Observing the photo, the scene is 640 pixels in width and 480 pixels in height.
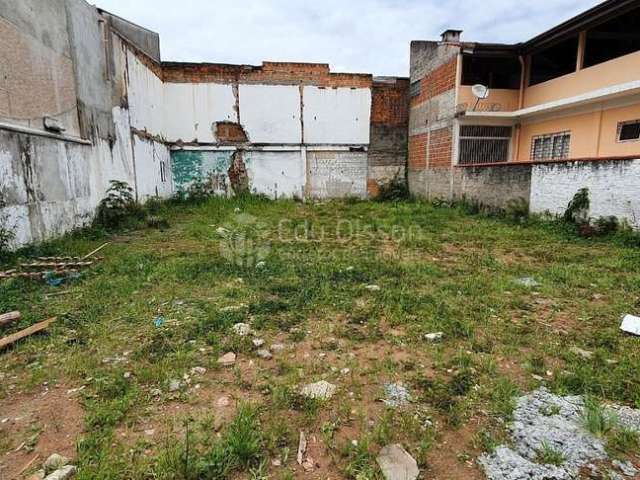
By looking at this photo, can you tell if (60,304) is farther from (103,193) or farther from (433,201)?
(433,201)

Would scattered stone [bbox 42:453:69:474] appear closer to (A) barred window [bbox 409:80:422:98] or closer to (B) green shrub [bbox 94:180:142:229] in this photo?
(B) green shrub [bbox 94:180:142:229]

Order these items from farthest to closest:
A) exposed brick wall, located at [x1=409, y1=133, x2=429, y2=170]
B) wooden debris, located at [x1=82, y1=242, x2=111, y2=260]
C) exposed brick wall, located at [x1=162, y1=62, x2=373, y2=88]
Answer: exposed brick wall, located at [x1=409, y1=133, x2=429, y2=170] < exposed brick wall, located at [x1=162, y1=62, x2=373, y2=88] < wooden debris, located at [x1=82, y1=242, x2=111, y2=260]

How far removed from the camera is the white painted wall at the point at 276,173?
12.3m

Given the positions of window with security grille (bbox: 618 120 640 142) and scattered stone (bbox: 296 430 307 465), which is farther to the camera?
window with security grille (bbox: 618 120 640 142)

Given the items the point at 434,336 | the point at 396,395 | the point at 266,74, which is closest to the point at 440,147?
the point at 266,74

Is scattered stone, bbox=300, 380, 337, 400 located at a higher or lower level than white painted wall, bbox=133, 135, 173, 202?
lower

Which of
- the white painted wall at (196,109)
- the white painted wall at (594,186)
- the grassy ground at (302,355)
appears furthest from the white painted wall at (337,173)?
the grassy ground at (302,355)

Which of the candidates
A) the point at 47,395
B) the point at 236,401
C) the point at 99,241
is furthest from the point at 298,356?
the point at 99,241

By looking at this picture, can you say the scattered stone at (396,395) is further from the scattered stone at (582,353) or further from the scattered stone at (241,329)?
the scattered stone at (582,353)

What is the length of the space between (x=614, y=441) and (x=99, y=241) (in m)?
6.41

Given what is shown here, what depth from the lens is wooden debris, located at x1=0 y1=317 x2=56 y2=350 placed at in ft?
8.01

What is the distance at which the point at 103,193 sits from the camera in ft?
23.1

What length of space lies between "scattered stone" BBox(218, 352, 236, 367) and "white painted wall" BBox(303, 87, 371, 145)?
35.9 ft

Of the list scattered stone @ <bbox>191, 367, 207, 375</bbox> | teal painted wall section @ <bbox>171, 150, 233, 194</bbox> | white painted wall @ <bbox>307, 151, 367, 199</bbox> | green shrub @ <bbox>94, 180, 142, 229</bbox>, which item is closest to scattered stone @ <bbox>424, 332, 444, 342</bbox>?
scattered stone @ <bbox>191, 367, 207, 375</bbox>
